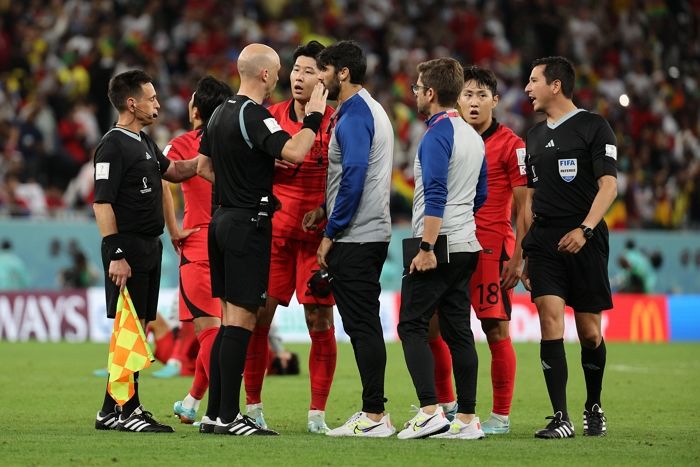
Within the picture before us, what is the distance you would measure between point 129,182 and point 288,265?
1.36 m

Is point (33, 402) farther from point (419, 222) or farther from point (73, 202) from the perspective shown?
point (73, 202)

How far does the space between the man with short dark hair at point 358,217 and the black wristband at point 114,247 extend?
1423 millimetres

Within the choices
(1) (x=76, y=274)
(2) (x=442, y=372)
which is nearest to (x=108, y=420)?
(2) (x=442, y=372)

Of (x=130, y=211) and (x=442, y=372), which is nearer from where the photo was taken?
(x=130, y=211)

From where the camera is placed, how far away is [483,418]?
34.2 ft

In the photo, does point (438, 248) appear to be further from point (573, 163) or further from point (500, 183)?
point (500, 183)

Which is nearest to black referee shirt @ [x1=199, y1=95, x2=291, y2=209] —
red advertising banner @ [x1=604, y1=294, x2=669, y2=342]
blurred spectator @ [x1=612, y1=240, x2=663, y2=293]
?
red advertising banner @ [x1=604, y1=294, x2=669, y2=342]

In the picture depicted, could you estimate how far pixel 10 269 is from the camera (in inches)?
827

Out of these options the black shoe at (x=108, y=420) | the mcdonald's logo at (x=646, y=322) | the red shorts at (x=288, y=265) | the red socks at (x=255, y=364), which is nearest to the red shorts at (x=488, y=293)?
the red shorts at (x=288, y=265)

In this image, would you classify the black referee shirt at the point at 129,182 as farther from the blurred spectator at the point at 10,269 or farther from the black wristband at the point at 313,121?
the blurred spectator at the point at 10,269

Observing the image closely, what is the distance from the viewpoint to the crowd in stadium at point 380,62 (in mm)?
22953

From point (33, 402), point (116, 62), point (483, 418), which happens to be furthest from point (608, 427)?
point (116, 62)

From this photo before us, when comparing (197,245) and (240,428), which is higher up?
(197,245)

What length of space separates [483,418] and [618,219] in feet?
49.4
